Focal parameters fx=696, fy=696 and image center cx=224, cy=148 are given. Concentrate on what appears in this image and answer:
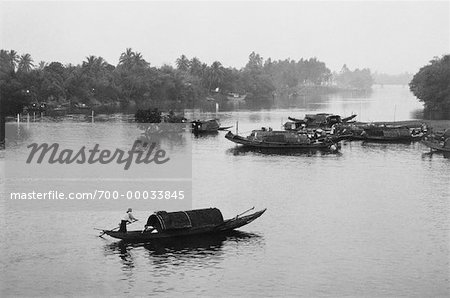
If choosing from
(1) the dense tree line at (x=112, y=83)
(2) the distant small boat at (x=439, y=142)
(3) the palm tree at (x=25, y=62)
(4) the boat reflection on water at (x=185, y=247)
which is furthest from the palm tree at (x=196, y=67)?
(4) the boat reflection on water at (x=185, y=247)

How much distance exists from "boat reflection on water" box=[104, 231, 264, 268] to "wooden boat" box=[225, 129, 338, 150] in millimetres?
29143

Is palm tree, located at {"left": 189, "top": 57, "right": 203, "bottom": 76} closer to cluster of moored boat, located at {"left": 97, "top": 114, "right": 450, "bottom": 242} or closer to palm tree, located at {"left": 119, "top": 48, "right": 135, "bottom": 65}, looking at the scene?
palm tree, located at {"left": 119, "top": 48, "right": 135, "bottom": 65}

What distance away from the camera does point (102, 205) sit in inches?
1375

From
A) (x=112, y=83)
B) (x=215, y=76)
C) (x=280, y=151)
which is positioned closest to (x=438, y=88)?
(x=280, y=151)

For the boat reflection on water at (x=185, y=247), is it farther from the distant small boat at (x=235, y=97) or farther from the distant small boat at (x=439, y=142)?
the distant small boat at (x=235, y=97)

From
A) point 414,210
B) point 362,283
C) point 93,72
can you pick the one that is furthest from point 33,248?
point 93,72

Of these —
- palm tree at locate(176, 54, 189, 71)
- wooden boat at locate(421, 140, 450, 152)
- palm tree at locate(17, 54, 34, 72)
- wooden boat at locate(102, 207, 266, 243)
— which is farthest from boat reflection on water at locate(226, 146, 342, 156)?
palm tree at locate(176, 54, 189, 71)

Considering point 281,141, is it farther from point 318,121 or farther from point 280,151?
point 318,121

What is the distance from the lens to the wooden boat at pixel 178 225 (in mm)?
27516

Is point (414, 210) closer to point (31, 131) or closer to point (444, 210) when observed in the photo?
point (444, 210)

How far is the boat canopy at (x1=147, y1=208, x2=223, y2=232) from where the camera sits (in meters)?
27.5

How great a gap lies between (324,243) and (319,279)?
4451 mm

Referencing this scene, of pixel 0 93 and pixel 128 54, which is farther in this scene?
pixel 128 54

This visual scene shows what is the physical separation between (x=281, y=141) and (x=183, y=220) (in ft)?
103
